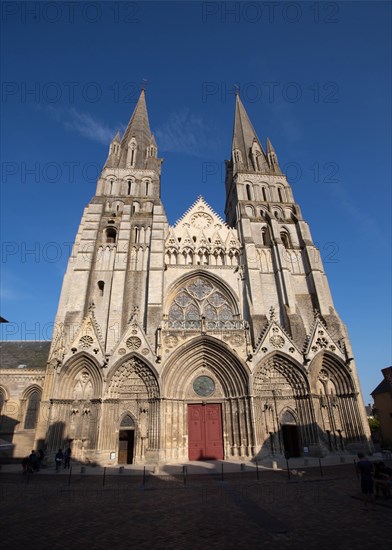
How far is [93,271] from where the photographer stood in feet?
72.8

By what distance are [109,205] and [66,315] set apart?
1108cm

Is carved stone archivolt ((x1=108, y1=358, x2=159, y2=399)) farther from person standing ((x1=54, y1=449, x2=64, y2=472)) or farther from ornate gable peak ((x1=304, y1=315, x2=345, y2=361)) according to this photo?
ornate gable peak ((x1=304, y1=315, x2=345, y2=361))

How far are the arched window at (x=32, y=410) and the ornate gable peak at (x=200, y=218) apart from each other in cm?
1689

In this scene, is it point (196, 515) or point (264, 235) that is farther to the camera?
point (264, 235)

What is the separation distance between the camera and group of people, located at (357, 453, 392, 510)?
7.67 meters

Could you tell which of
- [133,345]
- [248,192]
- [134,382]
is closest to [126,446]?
[134,382]

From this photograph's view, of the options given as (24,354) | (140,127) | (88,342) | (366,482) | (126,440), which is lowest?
(366,482)

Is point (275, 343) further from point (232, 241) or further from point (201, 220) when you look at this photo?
point (201, 220)

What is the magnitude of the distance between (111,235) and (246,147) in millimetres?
19085

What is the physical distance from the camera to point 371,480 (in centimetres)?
766

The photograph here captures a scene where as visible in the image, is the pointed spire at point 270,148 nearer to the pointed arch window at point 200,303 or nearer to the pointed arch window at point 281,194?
the pointed arch window at point 281,194

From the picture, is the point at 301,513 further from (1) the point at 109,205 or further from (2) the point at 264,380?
(1) the point at 109,205

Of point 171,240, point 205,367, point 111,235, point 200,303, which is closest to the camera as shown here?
point 205,367

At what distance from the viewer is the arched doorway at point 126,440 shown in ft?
53.5
